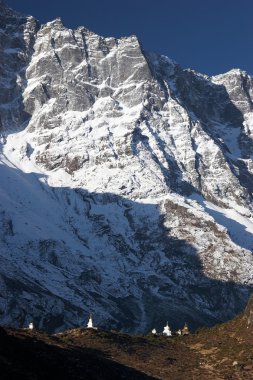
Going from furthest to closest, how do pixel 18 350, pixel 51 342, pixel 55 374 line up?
pixel 51 342
pixel 18 350
pixel 55 374

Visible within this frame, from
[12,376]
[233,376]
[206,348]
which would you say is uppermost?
[206,348]

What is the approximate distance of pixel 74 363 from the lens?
2537 inches

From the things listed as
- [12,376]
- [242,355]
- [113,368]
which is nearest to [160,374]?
[113,368]

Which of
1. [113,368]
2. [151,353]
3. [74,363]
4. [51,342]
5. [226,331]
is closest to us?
[74,363]

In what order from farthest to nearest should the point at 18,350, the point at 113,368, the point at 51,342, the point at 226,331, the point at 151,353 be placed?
the point at 226,331, the point at 151,353, the point at 51,342, the point at 113,368, the point at 18,350

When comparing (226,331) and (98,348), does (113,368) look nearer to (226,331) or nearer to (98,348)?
(98,348)

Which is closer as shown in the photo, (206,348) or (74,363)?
(74,363)

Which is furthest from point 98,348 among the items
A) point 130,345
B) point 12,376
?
point 12,376

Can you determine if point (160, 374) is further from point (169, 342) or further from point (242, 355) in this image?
point (169, 342)

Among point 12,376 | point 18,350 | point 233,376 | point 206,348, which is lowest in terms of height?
point 12,376

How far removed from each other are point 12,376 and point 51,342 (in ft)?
108

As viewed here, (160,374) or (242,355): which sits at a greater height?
(242,355)

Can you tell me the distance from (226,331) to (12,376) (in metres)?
55.1

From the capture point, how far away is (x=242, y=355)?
80.9 meters
